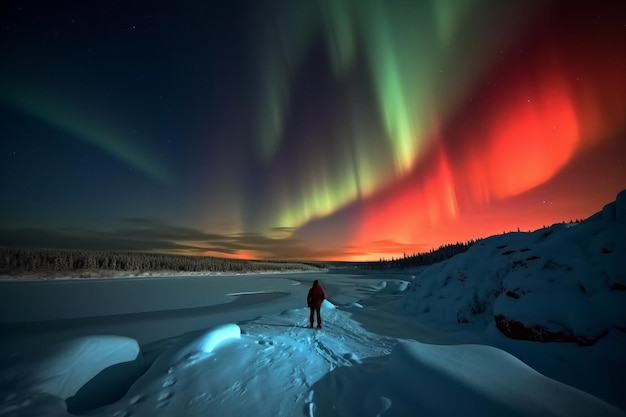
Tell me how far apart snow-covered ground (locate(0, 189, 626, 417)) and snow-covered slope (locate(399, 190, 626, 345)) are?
3cm

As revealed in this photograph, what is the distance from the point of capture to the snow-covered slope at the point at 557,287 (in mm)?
5590

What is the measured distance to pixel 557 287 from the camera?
6477mm

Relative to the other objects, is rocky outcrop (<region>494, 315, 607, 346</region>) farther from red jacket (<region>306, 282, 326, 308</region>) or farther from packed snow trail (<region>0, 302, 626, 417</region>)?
red jacket (<region>306, 282, 326, 308</region>)

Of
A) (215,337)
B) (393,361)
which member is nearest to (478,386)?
(393,361)

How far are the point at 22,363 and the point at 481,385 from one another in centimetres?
802

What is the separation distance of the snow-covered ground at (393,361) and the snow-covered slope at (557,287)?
3cm

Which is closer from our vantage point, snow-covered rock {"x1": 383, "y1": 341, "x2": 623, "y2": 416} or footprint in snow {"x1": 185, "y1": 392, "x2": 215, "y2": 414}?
snow-covered rock {"x1": 383, "y1": 341, "x2": 623, "y2": 416}

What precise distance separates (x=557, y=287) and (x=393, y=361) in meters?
5.31

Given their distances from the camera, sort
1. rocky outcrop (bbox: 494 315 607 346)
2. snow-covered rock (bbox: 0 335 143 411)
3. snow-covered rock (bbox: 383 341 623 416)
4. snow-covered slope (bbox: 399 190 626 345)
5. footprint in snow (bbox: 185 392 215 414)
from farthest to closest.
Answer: snow-covered slope (bbox: 399 190 626 345), rocky outcrop (bbox: 494 315 607 346), snow-covered rock (bbox: 0 335 143 411), footprint in snow (bbox: 185 392 215 414), snow-covered rock (bbox: 383 341 623 416)

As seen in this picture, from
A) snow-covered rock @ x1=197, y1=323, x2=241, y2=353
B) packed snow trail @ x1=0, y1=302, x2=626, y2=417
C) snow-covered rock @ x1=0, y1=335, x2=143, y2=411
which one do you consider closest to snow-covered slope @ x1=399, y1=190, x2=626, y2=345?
packed snow trail @ x1=0, y1=302, x2=626, y2=417

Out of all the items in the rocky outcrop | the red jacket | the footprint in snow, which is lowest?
the footprint in snow

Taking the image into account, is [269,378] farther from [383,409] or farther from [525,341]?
[525,341]

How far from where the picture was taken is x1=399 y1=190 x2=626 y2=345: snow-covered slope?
5.59m

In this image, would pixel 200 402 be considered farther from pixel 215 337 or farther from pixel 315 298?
pixel 315 298
